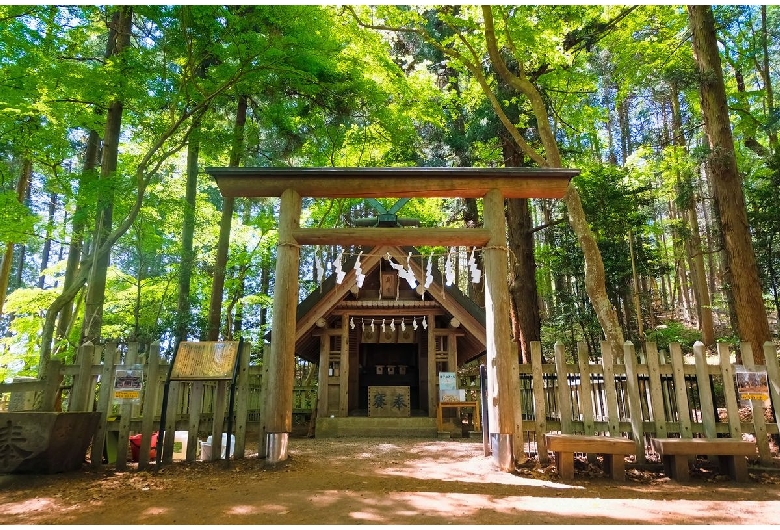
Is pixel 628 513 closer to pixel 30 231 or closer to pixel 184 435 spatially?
pixel 184 435

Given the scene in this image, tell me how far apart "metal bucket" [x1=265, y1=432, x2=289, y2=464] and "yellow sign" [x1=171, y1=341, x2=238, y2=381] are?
107 cm

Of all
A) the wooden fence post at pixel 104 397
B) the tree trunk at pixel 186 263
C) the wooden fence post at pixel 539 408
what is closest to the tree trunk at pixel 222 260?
the tree trunk at pixel 186 263

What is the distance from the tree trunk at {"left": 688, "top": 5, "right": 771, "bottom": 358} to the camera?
791 cm

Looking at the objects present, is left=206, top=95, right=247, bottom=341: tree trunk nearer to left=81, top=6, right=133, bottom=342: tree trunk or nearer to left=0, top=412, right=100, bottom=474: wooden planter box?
left=81, top=6, right=133, bottom=342: tree trunk

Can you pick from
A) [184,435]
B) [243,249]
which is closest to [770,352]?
[184,435]

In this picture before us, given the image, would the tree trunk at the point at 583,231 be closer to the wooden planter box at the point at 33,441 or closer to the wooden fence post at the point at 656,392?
the wooden fence post at the point at 656,392

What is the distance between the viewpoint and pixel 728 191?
8.65m

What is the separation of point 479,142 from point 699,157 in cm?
693

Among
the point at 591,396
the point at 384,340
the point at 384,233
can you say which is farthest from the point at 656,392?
the point at 384,340

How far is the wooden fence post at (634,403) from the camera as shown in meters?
5.91

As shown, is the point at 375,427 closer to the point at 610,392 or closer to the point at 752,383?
the point at 610,392

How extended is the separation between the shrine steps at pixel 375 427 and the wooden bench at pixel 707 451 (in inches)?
Answer: 277

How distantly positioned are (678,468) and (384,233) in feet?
16.6

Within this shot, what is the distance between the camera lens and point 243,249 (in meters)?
18.5
